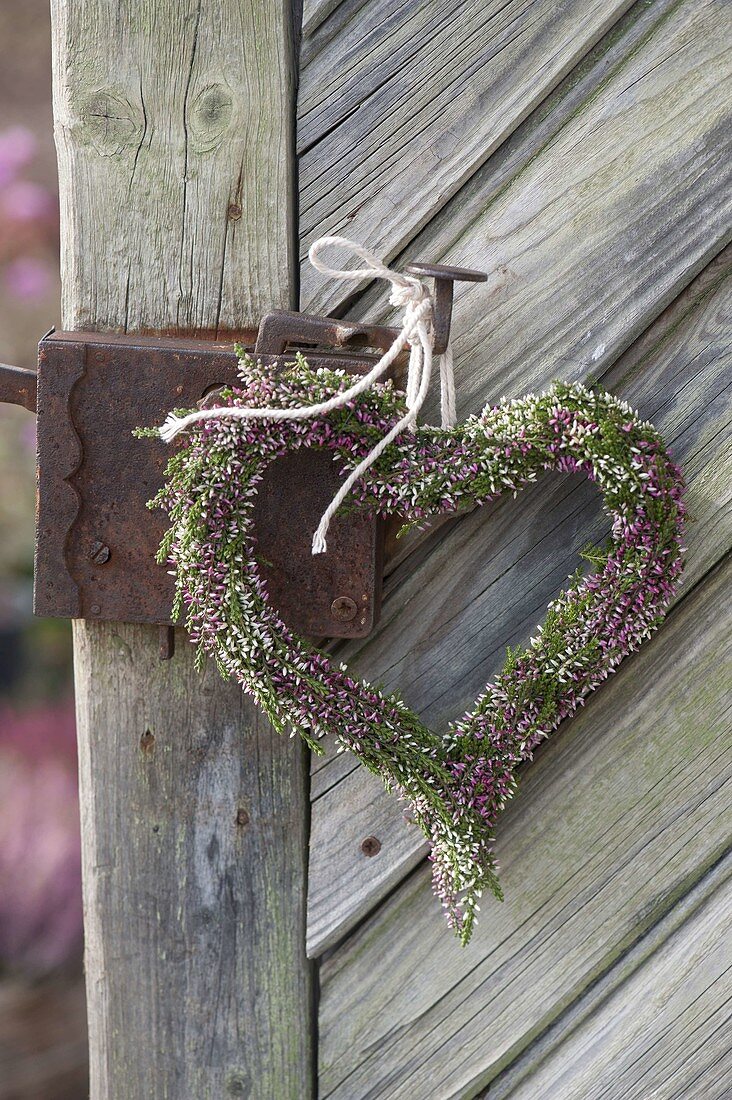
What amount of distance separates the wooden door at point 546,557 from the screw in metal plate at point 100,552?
28 centimetres

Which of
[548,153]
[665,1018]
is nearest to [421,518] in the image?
[548,153]

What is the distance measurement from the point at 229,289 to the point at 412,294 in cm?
22

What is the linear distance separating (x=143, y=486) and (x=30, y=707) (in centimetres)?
163

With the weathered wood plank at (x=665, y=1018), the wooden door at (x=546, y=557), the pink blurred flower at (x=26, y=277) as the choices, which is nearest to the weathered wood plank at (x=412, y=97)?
the wooden door at (x=546, y=557)

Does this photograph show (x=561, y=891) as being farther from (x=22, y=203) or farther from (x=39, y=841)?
(x=22, y=203)

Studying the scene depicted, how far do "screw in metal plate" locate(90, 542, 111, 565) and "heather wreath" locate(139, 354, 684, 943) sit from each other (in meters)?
0.07

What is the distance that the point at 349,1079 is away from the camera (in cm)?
103

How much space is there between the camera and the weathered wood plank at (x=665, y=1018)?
977 mm

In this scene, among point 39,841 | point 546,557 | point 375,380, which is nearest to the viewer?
point 375,380

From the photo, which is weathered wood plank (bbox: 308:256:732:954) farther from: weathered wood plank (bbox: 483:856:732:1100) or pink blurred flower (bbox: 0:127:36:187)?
pink blurred flower (bbox: 0:127:36:187)

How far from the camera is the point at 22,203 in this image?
2.22 m

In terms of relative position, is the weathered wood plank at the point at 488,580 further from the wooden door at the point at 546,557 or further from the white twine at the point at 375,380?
the white twine at the point at 375,380

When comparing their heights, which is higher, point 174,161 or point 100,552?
point 174,161

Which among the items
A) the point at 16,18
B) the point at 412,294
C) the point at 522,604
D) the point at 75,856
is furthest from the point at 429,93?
the point at 16,18
